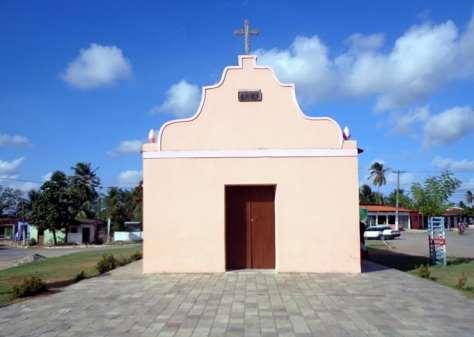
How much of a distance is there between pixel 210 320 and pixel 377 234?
137ft

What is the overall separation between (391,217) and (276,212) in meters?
64.1

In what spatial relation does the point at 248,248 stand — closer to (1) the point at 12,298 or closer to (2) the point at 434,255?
(1) the point at 12,298

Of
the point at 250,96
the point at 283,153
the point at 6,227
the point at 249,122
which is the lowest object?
the point at 6,227

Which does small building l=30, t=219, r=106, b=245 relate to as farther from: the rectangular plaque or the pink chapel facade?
the rectangular plaque

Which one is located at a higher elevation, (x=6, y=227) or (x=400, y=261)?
(x=6, y=227)

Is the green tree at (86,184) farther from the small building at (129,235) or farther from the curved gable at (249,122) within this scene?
the curved gable at (249,122)

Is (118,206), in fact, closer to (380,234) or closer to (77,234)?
(77,234)

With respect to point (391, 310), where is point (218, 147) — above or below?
above

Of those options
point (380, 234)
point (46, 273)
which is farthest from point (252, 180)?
point (380, 234)

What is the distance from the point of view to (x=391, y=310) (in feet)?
28.8

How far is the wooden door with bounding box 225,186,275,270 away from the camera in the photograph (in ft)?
46.1

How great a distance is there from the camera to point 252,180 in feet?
44.6

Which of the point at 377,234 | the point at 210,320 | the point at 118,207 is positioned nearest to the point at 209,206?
the point at 210,320

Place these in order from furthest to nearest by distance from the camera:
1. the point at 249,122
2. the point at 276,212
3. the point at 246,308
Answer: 1. the point at 249,122
2. the point at 276,212
3. the point at 246,308
